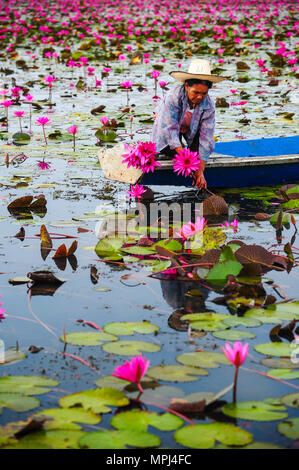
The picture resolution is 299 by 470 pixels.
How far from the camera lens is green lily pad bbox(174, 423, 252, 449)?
84.7 inches

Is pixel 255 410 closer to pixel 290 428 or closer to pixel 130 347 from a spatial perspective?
pixel 290 428

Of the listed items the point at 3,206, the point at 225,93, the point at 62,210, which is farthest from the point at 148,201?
the point at 225,93

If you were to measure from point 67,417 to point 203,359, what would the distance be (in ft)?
2.12

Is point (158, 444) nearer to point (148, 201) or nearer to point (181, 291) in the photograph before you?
point (181, 291)

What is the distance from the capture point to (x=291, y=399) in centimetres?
242

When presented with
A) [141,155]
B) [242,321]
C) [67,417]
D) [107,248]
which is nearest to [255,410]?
[67,417]

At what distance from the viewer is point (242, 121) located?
786 cm

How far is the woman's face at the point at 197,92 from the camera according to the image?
5.13 meters

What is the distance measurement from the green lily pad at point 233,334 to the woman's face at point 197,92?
262 centimetres

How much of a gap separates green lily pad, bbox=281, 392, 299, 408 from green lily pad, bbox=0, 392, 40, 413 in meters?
0.86

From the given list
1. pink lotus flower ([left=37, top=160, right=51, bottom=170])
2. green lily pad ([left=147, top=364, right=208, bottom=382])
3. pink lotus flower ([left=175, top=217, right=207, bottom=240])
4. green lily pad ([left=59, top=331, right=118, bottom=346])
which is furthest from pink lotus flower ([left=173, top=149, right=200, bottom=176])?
green lily pad ([left=147, top=364, right=208, bottom=382])

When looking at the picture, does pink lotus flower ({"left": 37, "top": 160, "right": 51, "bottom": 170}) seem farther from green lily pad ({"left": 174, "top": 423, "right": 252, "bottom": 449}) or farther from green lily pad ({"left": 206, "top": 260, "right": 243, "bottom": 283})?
green lily pad ({"left": 174, "top": 423, "right": 252, "bottom": 449})

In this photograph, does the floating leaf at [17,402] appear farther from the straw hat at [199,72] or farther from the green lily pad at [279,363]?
the straw hat at [199,72]
